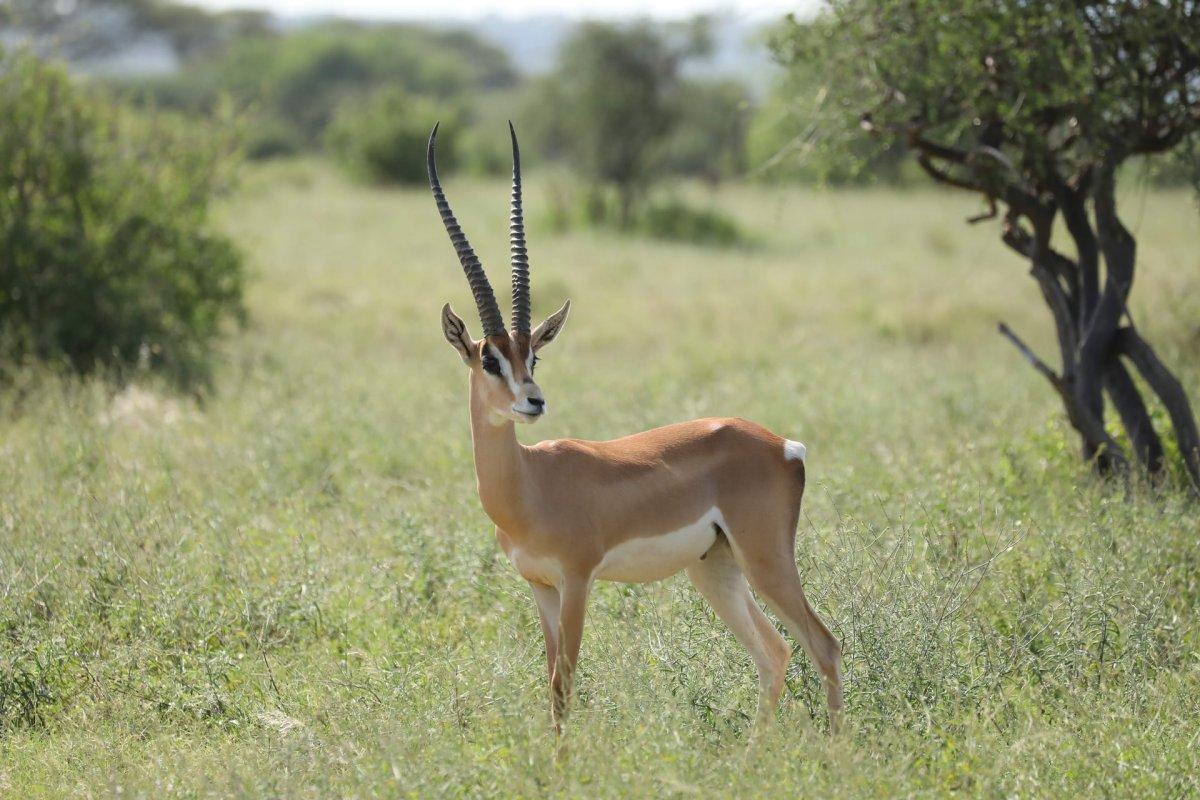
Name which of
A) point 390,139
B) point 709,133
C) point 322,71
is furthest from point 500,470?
point 322,71

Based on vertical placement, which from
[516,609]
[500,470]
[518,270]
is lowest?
[516,609]

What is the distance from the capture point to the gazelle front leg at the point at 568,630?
418cm

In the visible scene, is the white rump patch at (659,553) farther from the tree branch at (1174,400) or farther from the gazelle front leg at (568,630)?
the tree branch at (1174,400)

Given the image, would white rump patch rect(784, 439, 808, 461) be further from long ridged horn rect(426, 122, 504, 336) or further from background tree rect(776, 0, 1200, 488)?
background tree rect(776, 0, 1200, 488)

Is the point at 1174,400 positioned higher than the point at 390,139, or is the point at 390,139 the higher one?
the point at 1174,400

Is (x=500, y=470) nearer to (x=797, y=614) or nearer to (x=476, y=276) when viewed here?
(x=476, y=276)

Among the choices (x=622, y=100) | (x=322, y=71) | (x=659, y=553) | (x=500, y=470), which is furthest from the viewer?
(x=322, y=71)

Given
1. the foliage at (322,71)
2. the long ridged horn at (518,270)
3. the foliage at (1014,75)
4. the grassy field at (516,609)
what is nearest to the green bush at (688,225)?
the grassy field at (516,609)

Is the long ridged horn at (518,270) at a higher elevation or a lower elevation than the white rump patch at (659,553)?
higher

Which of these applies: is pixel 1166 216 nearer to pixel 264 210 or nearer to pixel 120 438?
pixel 264 210

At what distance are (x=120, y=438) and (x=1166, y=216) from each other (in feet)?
64.1

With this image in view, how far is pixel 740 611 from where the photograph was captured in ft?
15.3

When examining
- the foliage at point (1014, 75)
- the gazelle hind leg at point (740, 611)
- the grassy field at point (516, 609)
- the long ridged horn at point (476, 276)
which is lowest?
the grassy field at point (516, 609)

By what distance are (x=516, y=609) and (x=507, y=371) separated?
1642mm
